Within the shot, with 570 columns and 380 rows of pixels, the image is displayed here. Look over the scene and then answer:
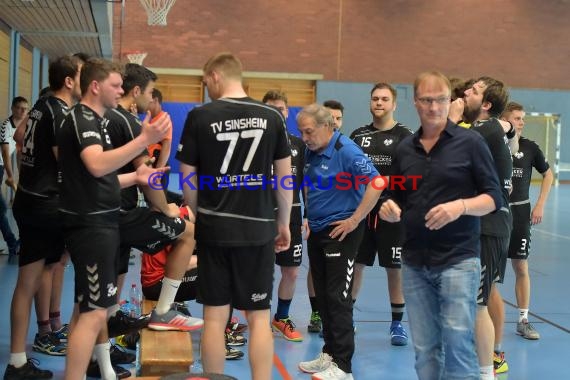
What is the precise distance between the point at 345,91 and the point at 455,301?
2036 cm

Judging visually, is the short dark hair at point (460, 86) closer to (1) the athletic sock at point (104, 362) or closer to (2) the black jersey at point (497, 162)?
(2) the black jersey at point (497, 162)

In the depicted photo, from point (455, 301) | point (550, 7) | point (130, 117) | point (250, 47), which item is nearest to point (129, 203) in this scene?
point (130, 117)

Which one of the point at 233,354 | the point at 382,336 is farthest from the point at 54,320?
the point at 382,336

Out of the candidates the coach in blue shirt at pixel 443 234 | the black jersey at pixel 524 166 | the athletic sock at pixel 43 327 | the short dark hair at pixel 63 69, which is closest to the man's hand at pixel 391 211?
the coach in blue shirt at pixel 443 234

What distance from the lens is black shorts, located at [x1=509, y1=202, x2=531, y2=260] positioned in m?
5.64

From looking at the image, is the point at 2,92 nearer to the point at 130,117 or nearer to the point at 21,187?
the point at 21,187

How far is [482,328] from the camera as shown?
3.99 metres

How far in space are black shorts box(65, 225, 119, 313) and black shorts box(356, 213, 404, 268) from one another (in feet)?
8.19

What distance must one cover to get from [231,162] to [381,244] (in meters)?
2.40

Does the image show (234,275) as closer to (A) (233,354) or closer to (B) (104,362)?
(B) (104,362)

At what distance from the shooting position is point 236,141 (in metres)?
3.50

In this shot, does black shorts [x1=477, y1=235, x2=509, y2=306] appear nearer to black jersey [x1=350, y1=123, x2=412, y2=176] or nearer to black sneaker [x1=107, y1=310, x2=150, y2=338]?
black jersey [x1=350, y1=123, x2=412, y2=176]

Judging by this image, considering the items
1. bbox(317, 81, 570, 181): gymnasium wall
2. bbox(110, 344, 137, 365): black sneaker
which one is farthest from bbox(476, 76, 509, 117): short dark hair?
bbox(317, 81, 570, 181): gymnasium wall

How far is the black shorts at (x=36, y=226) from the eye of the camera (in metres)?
4.38
